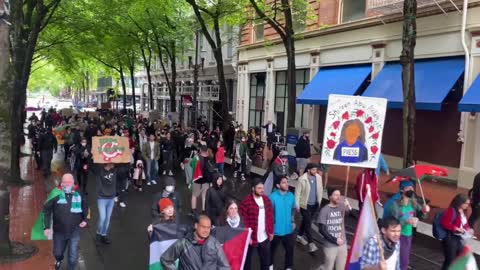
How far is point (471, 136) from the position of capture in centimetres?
1493

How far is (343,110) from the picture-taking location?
26.3 ft

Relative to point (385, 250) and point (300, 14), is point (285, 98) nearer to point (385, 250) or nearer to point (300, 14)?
point (300, 14)

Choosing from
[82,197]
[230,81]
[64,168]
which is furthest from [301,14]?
[82,197]

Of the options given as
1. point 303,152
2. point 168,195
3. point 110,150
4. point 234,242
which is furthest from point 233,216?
point 303,152

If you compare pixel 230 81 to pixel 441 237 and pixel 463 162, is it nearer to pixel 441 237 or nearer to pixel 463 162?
pixel 463 162

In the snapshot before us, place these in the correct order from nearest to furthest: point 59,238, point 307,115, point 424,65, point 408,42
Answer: point 59,238, point 408,42, point 424,65, point 307,115

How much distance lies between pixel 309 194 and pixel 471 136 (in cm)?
853

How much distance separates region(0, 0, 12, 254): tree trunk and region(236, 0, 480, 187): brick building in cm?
1186

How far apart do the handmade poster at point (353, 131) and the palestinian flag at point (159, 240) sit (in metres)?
2.92

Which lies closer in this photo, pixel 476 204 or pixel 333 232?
pixel 333 232

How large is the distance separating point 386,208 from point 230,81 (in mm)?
27950

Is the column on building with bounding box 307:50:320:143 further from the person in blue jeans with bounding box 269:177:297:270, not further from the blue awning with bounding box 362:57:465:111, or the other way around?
the person in blue jeans with bounding box 269:177:297:270

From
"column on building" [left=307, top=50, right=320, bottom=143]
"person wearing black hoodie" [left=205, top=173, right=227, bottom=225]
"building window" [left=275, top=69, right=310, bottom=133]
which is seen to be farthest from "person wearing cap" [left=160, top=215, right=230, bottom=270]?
"building window" [left=275, top=69, right=310, bottom=133]

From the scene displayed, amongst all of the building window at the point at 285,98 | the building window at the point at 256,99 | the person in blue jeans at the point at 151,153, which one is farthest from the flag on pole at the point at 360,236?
the building window at the point at 256,99
